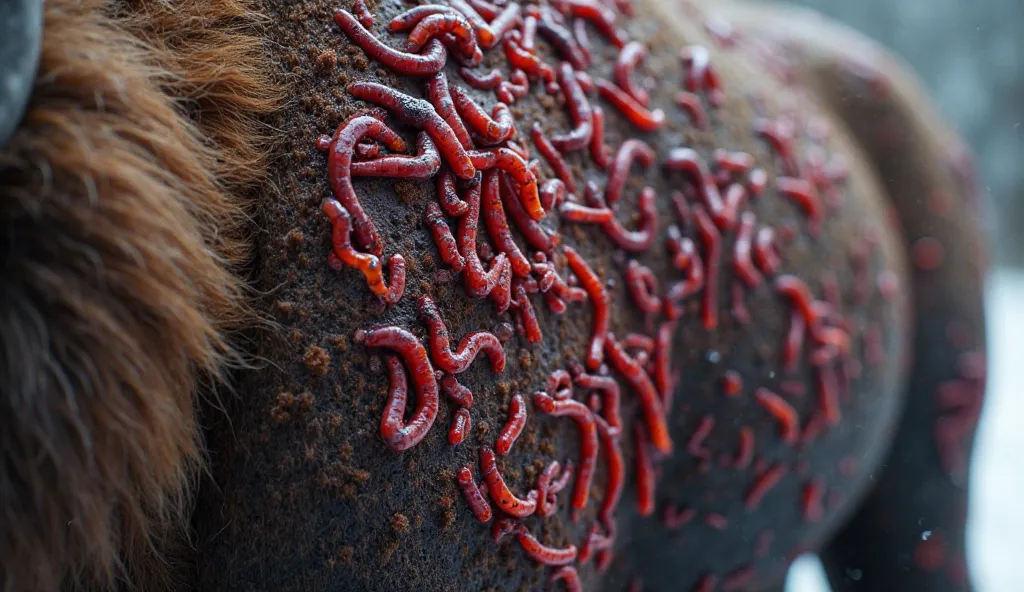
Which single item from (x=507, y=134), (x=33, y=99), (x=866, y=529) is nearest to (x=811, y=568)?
(x=866, y=529)

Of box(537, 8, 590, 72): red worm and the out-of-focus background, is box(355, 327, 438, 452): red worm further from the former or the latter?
the out-of-focus background

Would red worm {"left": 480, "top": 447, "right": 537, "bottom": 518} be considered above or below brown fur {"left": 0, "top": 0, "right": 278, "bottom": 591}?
above

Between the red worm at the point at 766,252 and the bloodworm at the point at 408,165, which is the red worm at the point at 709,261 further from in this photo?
the bloodworm at the point at 408,165

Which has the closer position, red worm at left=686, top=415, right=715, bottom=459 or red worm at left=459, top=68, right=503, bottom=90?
red worm at left=459, top=68, right=503, bottom=90

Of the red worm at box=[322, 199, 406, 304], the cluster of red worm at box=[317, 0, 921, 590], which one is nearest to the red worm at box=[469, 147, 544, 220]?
the cluster of red worm at box=[317, 0, 921, 590]

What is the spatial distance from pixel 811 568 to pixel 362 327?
1.95 m

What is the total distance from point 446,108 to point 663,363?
0.37 metres

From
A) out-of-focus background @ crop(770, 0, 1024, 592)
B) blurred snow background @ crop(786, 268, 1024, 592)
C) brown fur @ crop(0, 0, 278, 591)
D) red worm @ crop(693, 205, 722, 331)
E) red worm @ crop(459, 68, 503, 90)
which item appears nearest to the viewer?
brown fur @ crop(0, 0, 278, 591)

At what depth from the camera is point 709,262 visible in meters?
0.92

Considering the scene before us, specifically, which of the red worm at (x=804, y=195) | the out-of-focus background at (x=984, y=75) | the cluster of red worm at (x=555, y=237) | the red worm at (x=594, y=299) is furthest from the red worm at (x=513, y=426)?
the out-of-focus background at (x=984, y=75)

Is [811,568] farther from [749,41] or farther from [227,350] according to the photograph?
[227,350]

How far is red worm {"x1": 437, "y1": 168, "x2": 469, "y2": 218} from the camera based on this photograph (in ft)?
2.04

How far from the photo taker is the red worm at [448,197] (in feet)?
2.04

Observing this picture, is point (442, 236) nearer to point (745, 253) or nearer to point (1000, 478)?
point (745, 253)
